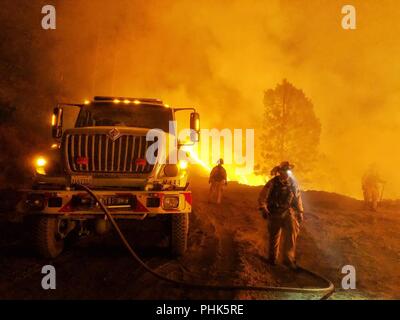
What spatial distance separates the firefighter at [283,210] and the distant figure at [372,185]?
939 cm

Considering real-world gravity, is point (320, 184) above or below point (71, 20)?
below

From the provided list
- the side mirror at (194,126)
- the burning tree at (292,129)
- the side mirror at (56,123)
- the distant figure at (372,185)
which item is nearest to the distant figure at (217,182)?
the distant figure at (372,185)

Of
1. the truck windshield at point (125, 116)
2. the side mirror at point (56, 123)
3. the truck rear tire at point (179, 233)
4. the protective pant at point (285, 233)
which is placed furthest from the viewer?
the side mirror at point (56, 123)

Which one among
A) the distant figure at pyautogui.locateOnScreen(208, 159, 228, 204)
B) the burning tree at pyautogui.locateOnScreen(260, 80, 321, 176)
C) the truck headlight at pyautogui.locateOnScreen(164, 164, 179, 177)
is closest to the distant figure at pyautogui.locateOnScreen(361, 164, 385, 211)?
the distant figure at pyautogui.locateOnScreen(208, 159, 228, 204)

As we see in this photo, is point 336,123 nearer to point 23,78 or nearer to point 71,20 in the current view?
point 71,20

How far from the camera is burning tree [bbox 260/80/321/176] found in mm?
35219

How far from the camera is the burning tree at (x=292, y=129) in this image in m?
35.2

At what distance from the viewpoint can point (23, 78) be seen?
22531 millimetres

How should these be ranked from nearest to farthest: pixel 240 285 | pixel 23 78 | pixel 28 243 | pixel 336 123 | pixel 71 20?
pixel 240 285
pixel 28 243
pixel 23 78
pixel 71 20
pixel 336 123

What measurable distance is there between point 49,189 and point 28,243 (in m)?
2.37

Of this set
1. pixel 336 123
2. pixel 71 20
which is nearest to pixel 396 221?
pixel 71 20

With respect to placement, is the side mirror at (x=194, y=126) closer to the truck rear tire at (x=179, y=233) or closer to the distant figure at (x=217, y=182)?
the truck rear tire at (x=179, y=233)

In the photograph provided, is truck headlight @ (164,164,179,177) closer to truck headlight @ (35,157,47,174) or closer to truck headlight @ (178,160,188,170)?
truck headlight @ (178,160,188,170)

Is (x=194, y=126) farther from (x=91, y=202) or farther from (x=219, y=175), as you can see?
(x=219, y=175)
